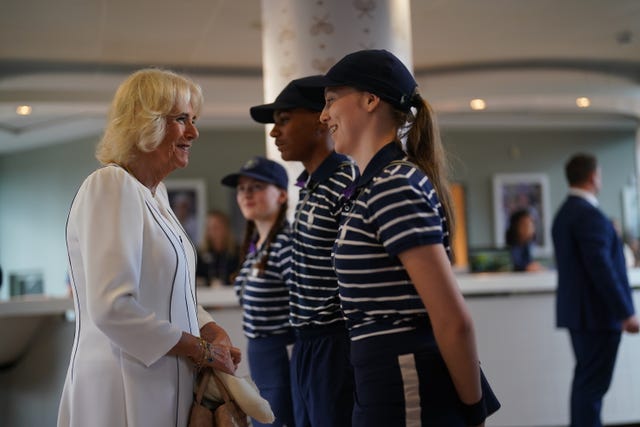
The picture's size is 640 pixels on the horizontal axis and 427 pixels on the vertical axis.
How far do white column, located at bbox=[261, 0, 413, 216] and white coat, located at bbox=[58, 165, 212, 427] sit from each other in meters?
1.53

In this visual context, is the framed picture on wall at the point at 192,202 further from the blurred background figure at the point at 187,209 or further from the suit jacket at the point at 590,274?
the suit jacket at the point at 590,274

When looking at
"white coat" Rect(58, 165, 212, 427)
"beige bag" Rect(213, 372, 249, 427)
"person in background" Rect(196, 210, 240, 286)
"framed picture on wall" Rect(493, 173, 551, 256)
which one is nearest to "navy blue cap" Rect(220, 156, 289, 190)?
"white coat" Rect(58, 165, 212, 427)

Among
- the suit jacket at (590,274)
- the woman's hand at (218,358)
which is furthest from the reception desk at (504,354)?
the woman's hand at (218,358)

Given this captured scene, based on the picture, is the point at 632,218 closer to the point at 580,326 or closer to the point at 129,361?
the point at 580,326

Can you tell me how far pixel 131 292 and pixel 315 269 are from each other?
632 mm

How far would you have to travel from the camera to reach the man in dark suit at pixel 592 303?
4.28m

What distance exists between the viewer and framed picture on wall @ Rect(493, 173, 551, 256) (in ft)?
35.5

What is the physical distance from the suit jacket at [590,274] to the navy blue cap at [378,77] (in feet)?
9.36

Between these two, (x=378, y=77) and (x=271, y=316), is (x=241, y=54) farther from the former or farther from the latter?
(x=378, y=77)

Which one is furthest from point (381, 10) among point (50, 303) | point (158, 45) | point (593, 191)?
point (158, 45)

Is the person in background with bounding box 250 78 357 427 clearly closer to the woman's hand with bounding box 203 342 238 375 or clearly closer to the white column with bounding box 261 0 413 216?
the woman's hand with bounding box 203 342 238 375

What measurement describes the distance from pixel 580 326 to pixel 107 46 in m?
4.93

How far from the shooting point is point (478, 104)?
8.59 m

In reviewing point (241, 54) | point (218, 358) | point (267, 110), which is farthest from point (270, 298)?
point (241, 54)
